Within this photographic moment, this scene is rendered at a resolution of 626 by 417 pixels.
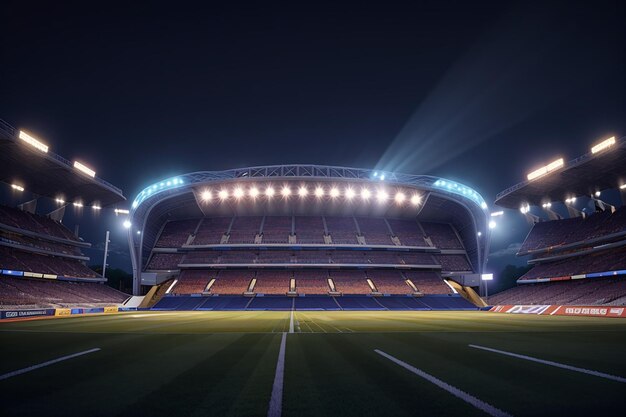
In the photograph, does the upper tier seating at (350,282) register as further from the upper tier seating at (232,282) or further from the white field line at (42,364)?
the white field line at (42,364)

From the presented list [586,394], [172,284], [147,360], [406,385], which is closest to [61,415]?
[147,360]

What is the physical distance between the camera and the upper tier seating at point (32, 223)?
43.8 meters

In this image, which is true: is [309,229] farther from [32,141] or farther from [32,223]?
[32,223]

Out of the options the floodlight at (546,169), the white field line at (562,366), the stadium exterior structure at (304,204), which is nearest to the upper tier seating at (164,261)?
the stadium exterior structure at (304,204)

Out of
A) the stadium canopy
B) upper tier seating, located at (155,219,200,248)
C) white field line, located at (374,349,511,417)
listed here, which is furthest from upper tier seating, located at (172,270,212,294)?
white field line, located at (374,349,511,417)

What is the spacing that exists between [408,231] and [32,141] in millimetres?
61372

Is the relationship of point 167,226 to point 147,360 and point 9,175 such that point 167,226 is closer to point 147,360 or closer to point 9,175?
point 9,175

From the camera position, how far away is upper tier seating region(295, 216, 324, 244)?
59.5 m

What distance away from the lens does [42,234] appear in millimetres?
47344

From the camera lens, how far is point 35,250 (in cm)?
4531

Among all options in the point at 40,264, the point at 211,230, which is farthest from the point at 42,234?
the point at 211,230

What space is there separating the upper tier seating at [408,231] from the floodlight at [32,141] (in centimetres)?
5741

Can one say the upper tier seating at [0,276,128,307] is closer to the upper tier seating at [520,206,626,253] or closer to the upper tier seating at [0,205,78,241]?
the upper tier seating at [0,205,78,241]

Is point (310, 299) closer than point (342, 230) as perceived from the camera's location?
Yes
